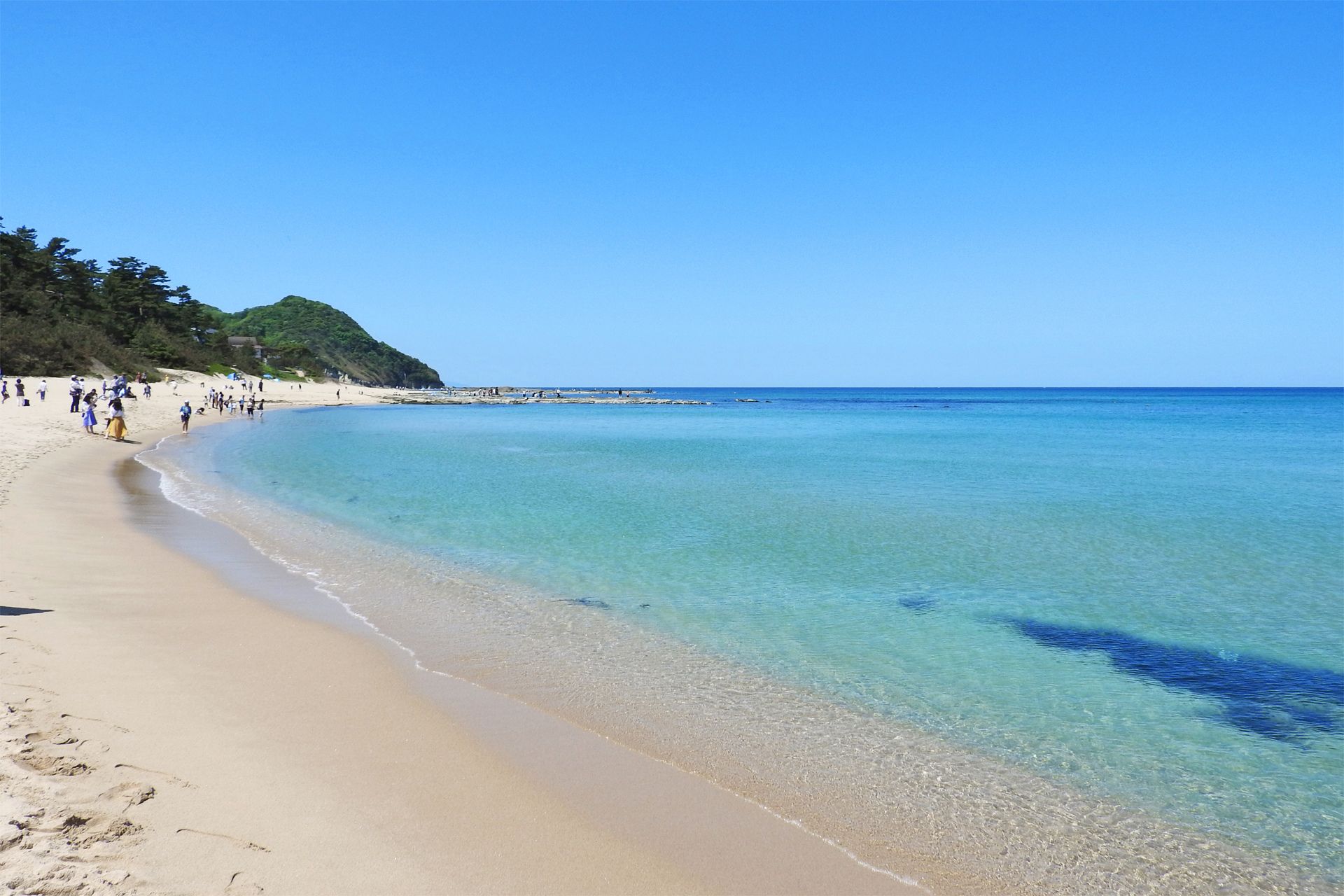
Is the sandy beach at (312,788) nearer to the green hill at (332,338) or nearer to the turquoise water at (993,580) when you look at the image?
the turquoise water at (993,580)

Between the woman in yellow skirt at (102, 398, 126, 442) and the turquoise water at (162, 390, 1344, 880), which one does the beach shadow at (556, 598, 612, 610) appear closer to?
the turquoise water at (162, 390, 1344, 880)

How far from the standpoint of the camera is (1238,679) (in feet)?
28.1

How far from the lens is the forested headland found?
57.0 meters

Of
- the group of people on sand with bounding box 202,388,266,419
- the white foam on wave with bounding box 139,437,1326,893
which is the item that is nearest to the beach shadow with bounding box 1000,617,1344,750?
the white foam on wave with bounding box 139,437,1326,893

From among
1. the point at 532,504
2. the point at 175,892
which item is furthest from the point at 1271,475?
the point at 175,892

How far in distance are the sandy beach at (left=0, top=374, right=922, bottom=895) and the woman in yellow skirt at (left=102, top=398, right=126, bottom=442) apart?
95.4 ft

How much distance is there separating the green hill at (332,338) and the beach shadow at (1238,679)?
15368 centimetres

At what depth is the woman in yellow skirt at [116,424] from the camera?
32.8m

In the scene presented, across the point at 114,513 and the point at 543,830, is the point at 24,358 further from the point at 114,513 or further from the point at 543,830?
the point at 543,830

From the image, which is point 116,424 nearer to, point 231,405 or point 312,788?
point 231,405

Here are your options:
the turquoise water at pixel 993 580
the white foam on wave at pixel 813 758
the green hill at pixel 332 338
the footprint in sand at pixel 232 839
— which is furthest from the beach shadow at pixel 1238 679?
the green hill at pixel 332 338

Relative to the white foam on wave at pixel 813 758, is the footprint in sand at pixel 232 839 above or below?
above

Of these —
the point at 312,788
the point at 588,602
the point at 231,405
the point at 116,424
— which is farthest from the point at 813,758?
the point at 231,405

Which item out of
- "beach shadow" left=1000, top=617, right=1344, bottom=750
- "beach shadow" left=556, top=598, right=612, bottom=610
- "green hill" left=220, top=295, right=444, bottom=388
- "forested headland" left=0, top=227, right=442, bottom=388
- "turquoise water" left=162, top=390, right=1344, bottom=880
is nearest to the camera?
"turquoise water" left=162, top=390, right=1344, bottom=880
